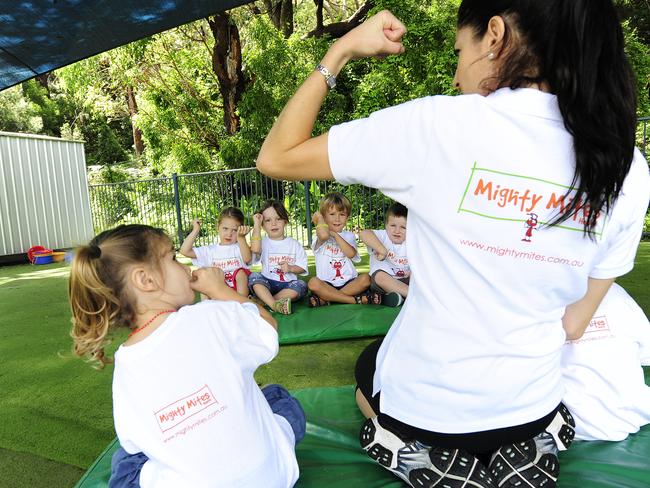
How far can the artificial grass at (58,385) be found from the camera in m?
2.27

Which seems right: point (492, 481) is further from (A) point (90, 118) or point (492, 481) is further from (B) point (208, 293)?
(A) point (90, 118)

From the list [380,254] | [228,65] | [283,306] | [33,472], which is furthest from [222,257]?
[228,65]

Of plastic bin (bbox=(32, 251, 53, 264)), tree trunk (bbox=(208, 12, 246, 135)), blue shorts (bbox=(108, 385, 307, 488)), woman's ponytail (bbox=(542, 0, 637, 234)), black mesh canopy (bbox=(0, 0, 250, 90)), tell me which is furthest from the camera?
tree trunk (bbox=(208, 12, 246, 135))

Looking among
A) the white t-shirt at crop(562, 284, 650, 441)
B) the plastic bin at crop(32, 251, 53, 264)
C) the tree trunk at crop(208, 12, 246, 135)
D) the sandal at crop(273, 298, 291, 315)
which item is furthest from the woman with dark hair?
the tree trunk at crop(208, 12, 246, 135)

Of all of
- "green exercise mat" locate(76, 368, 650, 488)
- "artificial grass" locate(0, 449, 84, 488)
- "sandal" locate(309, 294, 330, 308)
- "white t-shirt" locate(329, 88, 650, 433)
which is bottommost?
"sandal" locate(309, 294, 330, 308)

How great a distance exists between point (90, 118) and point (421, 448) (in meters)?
28.2

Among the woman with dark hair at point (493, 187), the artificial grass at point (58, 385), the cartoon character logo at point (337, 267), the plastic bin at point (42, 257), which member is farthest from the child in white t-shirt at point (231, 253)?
the plastic bin at point (42, 257)

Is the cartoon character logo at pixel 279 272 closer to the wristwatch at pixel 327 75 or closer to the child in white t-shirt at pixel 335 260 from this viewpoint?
the child in white t-shirt at pixel 335 260

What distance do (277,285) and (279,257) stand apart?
11.8 inches

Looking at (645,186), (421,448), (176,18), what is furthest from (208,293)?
(176,18)

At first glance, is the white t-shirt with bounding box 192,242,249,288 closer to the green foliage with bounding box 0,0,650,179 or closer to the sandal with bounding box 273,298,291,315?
the sandal with bounding box 273,298,291,315

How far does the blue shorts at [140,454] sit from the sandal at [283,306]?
8.25 ft

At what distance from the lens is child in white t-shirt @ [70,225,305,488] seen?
4.63ft

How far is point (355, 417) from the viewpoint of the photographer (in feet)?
7.55
